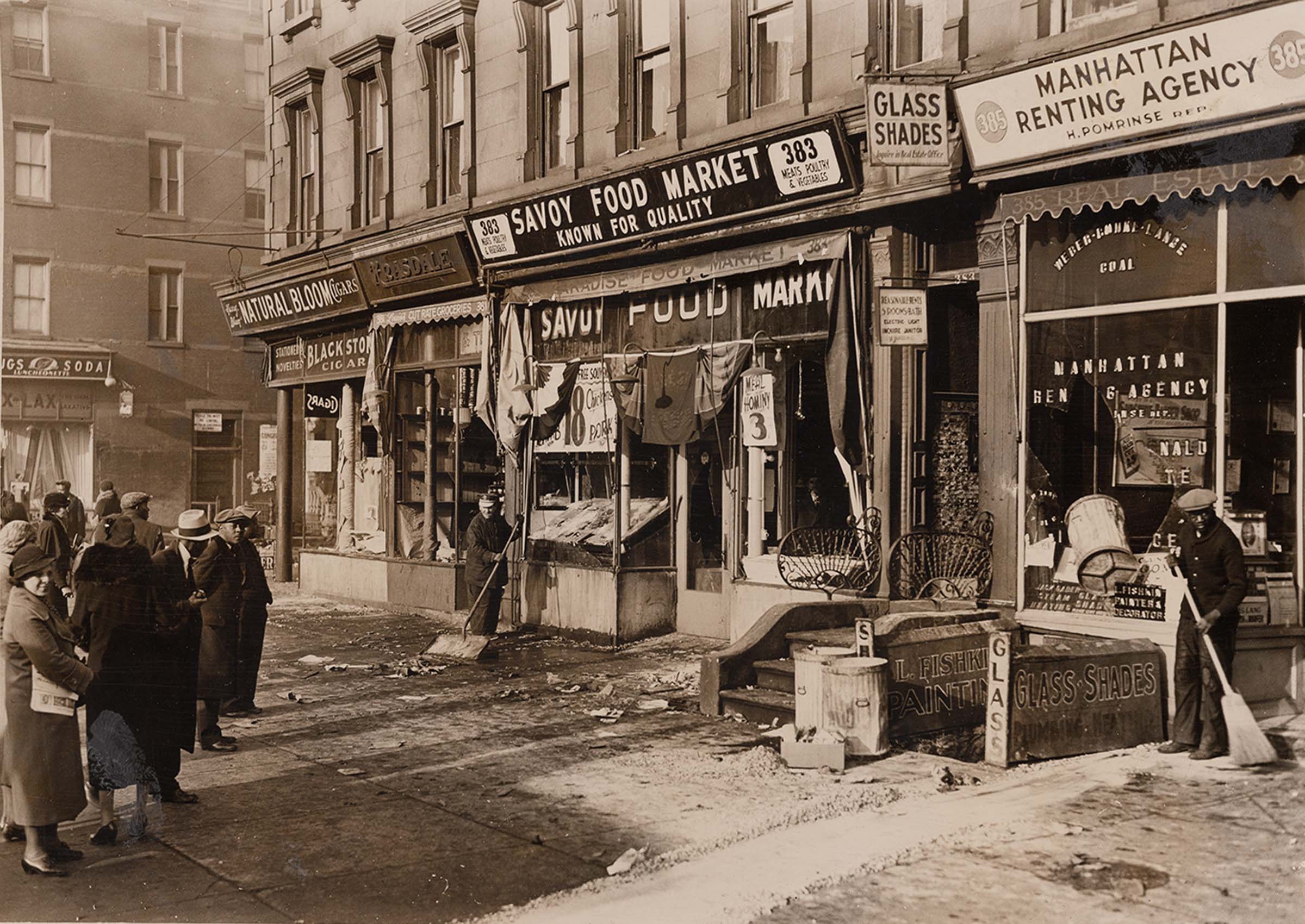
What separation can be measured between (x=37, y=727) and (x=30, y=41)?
21613mm

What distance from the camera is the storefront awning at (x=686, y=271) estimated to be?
11828 millimetres

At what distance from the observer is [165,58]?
90.5ft

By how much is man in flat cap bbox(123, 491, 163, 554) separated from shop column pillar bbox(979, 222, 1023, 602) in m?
6.94

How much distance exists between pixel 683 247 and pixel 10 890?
31.3ft

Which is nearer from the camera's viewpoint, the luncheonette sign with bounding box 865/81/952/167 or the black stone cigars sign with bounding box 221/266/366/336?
the luncheonette sign with bounding box 865/81/952/167

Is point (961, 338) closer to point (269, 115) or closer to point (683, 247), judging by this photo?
point (683, 247)

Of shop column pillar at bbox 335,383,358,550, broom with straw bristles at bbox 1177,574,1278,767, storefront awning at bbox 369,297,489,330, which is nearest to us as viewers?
broom with straw bristles at bbox 1177,574,1278,767

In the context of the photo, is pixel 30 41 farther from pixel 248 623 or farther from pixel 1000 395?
pixel 1000 395

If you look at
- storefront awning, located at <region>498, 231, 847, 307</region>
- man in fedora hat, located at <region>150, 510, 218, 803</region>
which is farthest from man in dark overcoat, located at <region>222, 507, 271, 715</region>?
storefront awning, located at <region>498, 231, 847, 307</region>

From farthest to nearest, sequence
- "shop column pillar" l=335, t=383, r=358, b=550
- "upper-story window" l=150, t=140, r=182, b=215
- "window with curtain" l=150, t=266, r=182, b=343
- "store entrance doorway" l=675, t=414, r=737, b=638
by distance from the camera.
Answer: "window with curtain" l=150, t=266, r=182, b=343
"upper-story window" l=150, t=140, r=182, b=215
"shop column pillar" l=335, t=383, r=358, b=550
"store entrance doorway" l=675, t=414, r=737, b=638

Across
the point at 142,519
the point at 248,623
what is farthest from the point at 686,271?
the point at 142,519

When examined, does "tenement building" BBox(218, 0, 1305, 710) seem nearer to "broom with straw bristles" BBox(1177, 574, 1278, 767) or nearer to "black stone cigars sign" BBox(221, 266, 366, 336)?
"black stone cigars sign" BBox(221, 266, 366, 336)

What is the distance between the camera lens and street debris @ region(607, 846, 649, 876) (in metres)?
6.05

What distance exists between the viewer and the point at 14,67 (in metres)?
23.8
